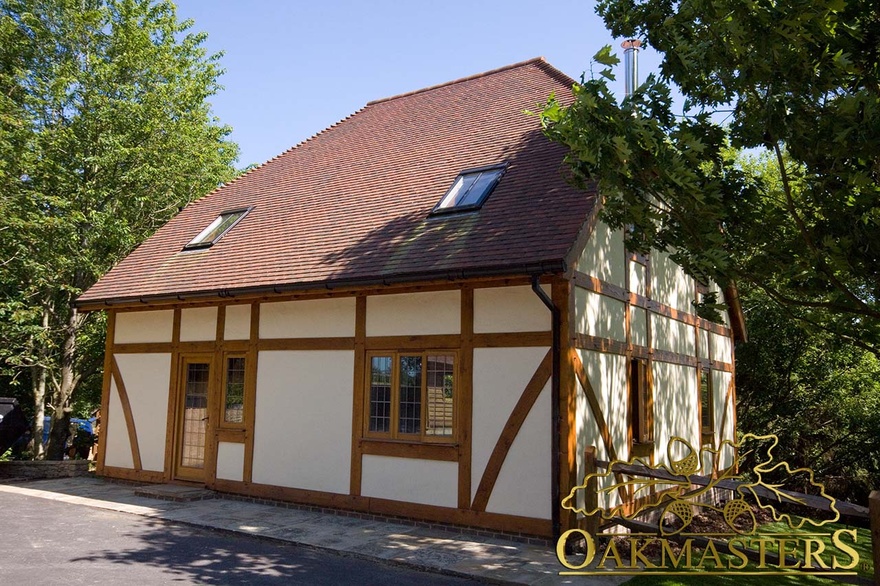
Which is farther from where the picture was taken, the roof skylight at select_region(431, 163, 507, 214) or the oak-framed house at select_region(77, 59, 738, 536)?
the roof skylight at select_region(431, 163, 507, 214)

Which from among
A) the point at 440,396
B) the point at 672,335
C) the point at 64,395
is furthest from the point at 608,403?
the point at 64,395

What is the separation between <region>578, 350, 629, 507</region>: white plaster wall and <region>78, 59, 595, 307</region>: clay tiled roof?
1.83 m

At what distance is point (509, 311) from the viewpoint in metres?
8.95

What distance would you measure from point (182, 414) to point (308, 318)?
3300mm

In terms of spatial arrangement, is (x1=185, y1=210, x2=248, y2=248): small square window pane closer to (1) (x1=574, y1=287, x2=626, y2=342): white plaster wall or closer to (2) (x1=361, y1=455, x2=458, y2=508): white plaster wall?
(2) (x1=361, y1=455, x2=458, y2=508): white plaster wall

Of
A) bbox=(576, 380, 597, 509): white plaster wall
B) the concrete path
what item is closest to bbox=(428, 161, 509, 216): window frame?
bbox=(576, 380, 597, 509): white plaster wall

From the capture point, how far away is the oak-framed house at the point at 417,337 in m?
8.68

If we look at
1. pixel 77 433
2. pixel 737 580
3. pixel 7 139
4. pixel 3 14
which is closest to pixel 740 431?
pixel 737 580

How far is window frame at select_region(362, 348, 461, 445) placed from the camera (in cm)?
921

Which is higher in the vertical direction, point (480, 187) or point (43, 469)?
point (480, 187)

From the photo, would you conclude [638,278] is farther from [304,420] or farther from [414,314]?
[304,420]

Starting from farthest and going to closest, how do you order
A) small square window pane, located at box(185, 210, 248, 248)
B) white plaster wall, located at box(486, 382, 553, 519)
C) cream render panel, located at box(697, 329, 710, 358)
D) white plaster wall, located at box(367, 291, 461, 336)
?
1. cream render panel, located at box(697, 329, 710, 358)
2. small square window pane, located at box(185, 210, 248, 248)
3. white plaster wall, located at box(367, 291, 461, 336)
4. white plaster wall, located at box(486, 382, 553, 519)

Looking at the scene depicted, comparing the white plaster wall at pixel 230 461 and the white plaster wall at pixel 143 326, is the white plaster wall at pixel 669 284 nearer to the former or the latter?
the white plaster wall at pixel 230 461

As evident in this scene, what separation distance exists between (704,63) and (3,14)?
18.8m
